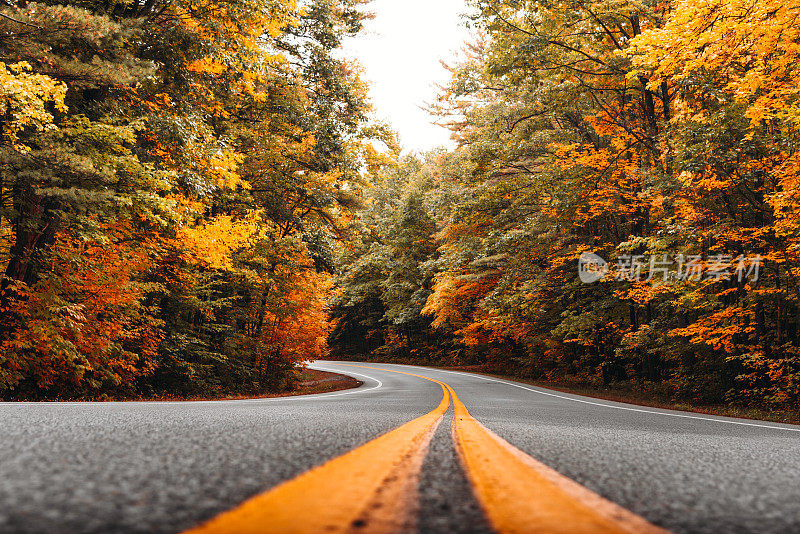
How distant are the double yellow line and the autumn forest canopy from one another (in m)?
7.96

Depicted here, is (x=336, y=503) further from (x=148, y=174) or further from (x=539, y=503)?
(x=148, y=174)

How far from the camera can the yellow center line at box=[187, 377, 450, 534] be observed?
0.86m

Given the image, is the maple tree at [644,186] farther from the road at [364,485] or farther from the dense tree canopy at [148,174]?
the road at [364,485]

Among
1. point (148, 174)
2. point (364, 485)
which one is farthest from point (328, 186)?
point (364, 485)

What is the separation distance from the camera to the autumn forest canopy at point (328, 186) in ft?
27.1

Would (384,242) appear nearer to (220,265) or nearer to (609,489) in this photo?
(220,265)

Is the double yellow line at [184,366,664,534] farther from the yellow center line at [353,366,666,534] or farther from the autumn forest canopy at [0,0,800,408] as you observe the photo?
the autumn forest canopy at [0,0,800,408]

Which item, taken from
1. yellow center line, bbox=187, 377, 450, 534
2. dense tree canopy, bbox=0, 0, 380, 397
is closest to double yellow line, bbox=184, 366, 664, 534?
yellow center line, bbox=187, 377, 450, 534

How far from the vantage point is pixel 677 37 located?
900 cm
